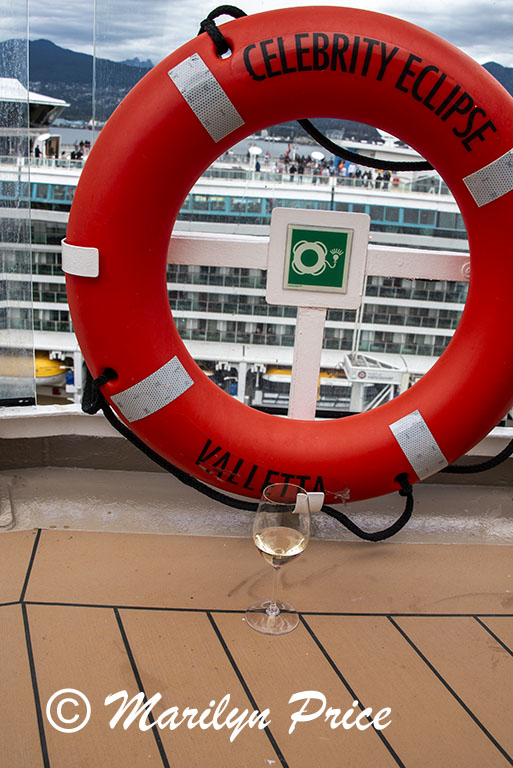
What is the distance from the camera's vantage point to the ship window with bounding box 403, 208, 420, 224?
500 centimetres

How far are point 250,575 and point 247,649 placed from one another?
→ 0.70 ft

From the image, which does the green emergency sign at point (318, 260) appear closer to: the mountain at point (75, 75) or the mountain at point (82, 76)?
the mountain at point (82, 76)

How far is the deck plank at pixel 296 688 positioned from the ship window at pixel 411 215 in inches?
166

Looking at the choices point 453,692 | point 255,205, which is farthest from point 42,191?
point 453,692

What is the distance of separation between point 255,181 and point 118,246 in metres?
3.62

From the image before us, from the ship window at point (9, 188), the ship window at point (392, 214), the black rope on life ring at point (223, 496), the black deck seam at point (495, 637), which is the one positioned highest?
the ship window at point (392, 214)

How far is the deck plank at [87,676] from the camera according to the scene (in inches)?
37.6

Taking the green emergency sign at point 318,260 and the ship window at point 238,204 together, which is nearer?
the green emergency sign at point 318,260

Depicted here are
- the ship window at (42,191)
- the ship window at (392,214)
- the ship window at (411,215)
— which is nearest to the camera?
the ship window at (42,191)

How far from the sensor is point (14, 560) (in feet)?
4.46

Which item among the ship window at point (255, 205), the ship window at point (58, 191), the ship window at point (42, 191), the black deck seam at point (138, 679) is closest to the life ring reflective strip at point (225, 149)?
the black deck seam at point (138, 679)

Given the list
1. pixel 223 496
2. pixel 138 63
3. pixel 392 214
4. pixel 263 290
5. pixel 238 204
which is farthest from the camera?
pixel 392 214

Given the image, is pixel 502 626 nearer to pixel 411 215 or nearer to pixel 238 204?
pixel 238 204

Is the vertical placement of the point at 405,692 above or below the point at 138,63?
below
